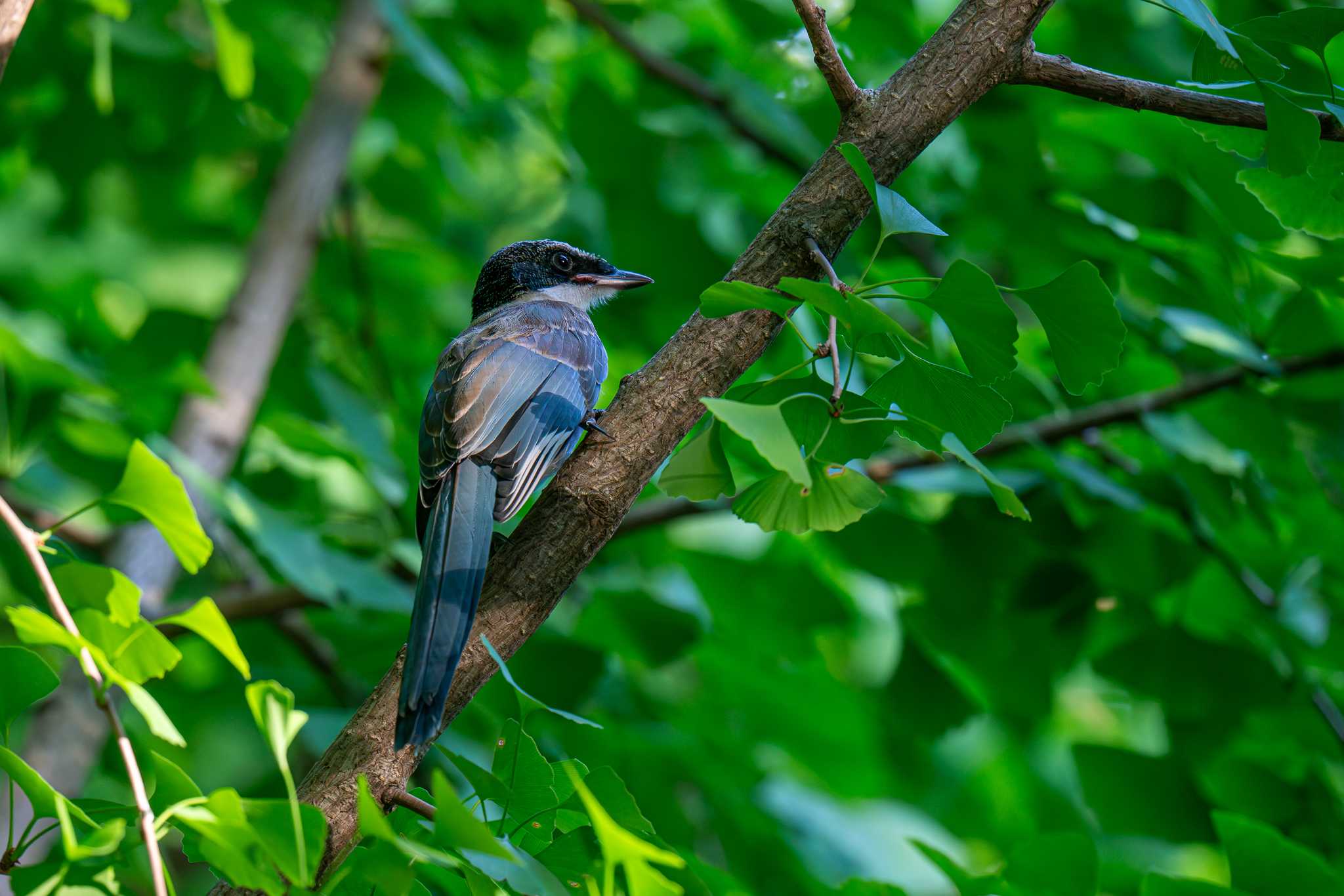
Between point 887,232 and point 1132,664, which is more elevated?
point 887,232

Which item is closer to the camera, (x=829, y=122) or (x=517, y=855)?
(x=517, y=855)

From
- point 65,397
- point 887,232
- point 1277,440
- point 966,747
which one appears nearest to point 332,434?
point 65,397

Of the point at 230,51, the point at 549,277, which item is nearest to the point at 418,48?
the point at 230,51

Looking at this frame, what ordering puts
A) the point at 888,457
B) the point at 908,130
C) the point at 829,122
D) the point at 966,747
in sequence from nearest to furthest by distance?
the point at 908,130 → the point at 888,457 → the point at 829,122 → the point at 966,747

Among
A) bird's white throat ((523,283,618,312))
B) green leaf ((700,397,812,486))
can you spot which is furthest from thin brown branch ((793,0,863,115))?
bird's white throat ((523,283,618,312))

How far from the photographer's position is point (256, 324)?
378 cm

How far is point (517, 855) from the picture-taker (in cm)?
122

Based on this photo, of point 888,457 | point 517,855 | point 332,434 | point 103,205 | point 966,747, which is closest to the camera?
point 517,855

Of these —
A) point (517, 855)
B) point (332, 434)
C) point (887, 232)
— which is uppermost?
point (887, 232)

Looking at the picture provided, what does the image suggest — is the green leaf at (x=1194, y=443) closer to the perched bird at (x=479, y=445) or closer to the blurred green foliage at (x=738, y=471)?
the blurred green foliage at (x=738, y=471)

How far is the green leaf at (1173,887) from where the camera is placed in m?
1.80

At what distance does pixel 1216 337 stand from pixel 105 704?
8.07ft

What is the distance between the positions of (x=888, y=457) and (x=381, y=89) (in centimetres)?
301

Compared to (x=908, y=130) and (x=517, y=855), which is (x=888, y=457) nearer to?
(x=908, y=130)
